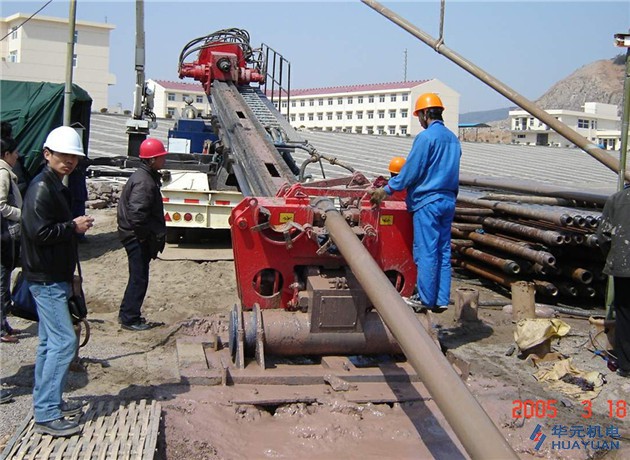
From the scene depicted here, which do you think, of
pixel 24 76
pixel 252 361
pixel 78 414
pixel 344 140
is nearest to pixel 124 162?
pixel 252 361

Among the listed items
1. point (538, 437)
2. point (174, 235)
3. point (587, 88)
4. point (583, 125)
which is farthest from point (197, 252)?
point (587, 88)

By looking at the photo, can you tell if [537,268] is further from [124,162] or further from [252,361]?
[124,162]

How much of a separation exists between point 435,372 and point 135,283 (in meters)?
3.93

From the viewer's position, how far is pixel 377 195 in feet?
17.0

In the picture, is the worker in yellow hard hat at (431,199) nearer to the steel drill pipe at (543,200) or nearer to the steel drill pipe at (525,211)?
the steel drill pipe at (525,211)

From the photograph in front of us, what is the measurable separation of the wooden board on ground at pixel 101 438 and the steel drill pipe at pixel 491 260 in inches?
189

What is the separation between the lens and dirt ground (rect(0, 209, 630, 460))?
409cm

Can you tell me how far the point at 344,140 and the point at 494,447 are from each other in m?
24.2

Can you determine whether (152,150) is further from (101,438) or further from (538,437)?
(538,437)

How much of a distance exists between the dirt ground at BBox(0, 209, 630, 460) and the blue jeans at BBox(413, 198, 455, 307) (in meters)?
0.71

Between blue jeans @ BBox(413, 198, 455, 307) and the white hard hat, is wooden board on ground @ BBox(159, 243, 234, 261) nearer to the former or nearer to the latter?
blue jeans @ BBox(413, 198, 455, 307)

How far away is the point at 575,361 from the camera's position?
19.0 feet

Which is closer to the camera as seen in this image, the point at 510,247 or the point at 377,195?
the point at 377,195

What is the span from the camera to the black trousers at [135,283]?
6.11m
